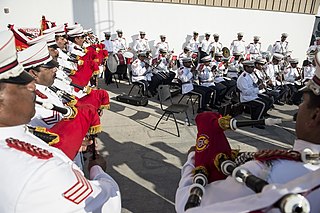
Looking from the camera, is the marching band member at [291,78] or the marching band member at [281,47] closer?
the marching band member at [291,78]

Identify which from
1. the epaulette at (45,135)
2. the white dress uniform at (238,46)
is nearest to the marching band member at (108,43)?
the white dress uniform at (238,46)

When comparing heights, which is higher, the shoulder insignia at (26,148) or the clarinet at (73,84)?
the shoulder insignia at (26,148)

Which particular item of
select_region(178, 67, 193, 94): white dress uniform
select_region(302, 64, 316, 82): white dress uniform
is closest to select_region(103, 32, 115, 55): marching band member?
select_region(178, 67, 193, 94): white dress uniform

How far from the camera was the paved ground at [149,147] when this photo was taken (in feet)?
13.1

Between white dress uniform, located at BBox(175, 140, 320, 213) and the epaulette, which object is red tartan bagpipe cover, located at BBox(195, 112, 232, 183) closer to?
white dress uniform, located at BBox(175, 140, 320, 213)

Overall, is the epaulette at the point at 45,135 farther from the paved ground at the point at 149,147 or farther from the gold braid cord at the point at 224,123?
the paved ground at the point at 149,147

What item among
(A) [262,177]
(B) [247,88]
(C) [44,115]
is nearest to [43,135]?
(C) [44,115]

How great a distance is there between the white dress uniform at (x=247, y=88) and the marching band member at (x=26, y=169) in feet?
20.1

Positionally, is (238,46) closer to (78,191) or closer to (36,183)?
(78,191)

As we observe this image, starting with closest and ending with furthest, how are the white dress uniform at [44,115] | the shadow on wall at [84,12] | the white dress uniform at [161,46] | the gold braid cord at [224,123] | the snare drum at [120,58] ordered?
the gold braid cord at [224,123] → the white dress uniform at [44,115] → the snare drum at [120,58] → the shadow on wall at [84,12] → the white dress uniform at [161,46]

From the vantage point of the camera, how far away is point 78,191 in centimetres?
118

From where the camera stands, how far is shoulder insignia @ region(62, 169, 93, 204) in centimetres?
115

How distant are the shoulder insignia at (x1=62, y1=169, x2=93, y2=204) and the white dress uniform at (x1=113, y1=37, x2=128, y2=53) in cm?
1030

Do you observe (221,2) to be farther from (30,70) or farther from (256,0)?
(30,70)
